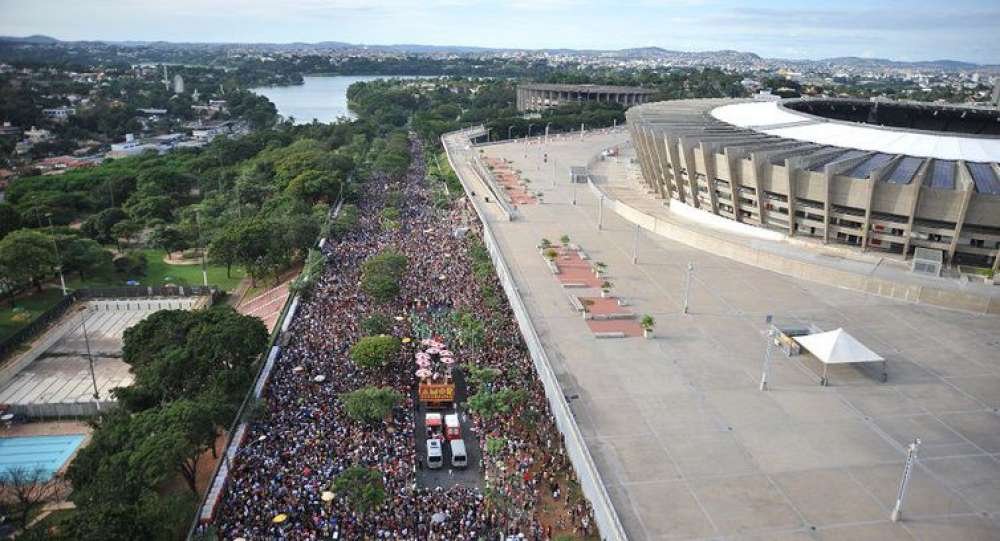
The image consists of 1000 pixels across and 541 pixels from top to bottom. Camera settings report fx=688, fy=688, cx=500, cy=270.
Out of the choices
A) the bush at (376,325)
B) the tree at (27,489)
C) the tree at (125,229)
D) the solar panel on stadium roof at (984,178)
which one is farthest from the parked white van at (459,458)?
the tree at (125,229)

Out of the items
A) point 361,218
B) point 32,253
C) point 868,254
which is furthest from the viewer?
point 361,218

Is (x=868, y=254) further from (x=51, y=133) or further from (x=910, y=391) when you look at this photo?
(x=51, y=133)

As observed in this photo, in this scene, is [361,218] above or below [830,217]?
below

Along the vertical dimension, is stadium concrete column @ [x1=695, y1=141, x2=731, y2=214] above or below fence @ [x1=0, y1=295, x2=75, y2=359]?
above

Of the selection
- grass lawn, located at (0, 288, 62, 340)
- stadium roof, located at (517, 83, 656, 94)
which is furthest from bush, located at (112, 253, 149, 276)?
stadium roof, located at (517, 83, 656, 94)

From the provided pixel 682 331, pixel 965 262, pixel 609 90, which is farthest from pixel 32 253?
pixel 609 90

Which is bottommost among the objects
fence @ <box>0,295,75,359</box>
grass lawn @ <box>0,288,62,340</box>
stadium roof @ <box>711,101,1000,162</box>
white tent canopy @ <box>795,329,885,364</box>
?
grass lawn @ <box>0,288,62,340</box>

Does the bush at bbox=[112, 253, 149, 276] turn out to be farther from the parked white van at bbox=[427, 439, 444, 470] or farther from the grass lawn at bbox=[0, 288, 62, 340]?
the parked white van at bbox=[427, 439, 444, 470]

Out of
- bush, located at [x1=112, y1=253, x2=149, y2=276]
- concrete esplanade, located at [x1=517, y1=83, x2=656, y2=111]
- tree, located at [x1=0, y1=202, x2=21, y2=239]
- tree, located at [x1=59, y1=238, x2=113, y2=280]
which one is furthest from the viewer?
concrete esplanade, located at [x1=517, y1=83, x2=656, y2=111]
